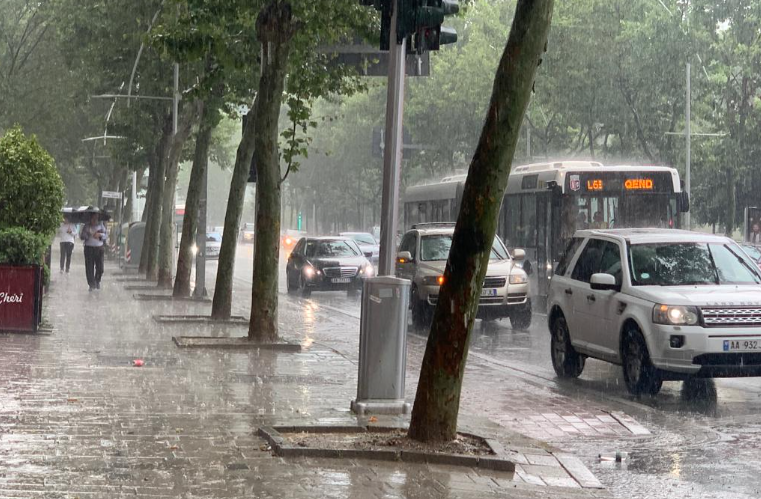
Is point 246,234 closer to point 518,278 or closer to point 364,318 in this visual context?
point 518,278

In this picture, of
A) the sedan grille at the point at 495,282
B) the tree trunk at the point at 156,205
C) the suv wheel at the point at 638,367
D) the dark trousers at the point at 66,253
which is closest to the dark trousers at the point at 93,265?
the tree trunk at the point at 156,205

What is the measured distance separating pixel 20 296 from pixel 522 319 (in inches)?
350

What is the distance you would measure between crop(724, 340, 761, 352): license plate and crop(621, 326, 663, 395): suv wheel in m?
0.74

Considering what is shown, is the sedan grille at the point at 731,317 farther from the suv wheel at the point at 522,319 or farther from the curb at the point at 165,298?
the curb at the point at 165,298

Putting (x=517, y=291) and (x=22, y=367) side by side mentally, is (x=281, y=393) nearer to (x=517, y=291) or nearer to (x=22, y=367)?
(x=22, y=367)

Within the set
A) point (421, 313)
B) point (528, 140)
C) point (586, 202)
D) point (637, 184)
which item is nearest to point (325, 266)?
point (586, 202)

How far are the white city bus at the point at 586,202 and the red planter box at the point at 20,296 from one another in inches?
417

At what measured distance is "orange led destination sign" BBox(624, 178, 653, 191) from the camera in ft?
84.2

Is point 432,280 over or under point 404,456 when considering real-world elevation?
over

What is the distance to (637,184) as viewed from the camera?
25.7m

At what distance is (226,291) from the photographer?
2134cm

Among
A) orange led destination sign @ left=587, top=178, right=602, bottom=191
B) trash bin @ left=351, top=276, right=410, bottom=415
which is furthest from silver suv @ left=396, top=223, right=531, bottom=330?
trash bin @ left=351, top=276, right=410, bottom=415

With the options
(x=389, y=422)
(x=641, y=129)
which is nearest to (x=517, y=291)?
(x=389, y=422)

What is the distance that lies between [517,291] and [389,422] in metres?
12.1
